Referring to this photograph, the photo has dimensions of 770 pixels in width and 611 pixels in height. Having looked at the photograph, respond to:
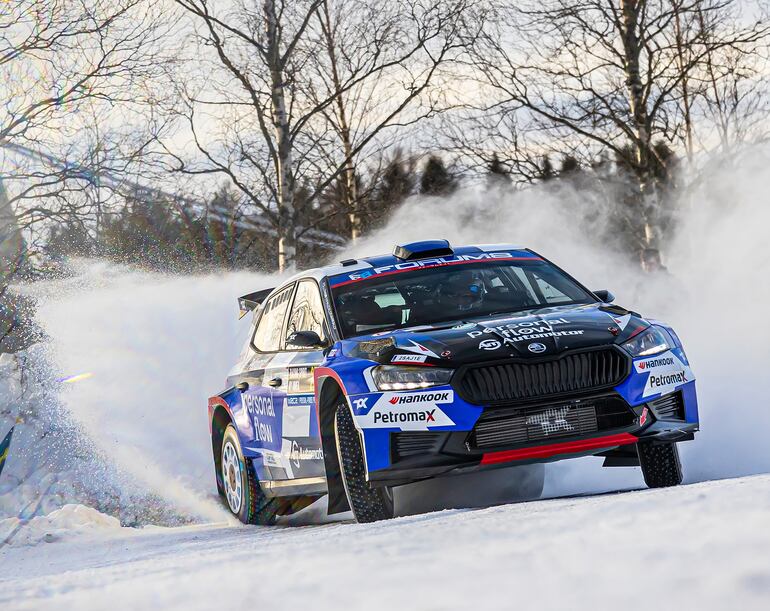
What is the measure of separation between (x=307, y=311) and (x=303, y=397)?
2.63ft

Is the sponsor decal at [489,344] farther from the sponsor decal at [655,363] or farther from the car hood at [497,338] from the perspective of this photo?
the sponsor decal at [655,363]

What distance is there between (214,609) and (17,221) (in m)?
12.8

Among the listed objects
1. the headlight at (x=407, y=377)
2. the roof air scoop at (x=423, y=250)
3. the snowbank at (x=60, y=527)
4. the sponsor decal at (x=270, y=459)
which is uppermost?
the roof air scoop at (x=423, y=250)

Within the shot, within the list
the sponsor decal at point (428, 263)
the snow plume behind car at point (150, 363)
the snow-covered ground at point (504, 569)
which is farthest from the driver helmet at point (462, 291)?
the snow plume behind car at point (150, 363)

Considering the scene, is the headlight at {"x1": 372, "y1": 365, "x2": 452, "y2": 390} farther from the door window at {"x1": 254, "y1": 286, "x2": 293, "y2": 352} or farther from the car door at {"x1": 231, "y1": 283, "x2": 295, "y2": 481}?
the door window at {"x1": 254, "y1": 286, "x2": 293, "y2": 352}

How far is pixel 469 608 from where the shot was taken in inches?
88.3

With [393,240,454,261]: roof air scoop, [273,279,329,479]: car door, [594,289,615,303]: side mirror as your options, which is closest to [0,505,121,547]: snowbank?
[273,279,329,479]: car door

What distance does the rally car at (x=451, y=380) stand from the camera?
5406mm

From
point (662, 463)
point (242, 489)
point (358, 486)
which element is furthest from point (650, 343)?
point (242, 489)

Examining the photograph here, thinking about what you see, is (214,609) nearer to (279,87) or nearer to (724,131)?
(279,87)

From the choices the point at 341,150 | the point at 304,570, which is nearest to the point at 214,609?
the point at 304,570

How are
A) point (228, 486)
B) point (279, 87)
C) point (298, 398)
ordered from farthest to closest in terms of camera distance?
1. point (279, 87)
2. point (228, 486)
3. point (298, 398)

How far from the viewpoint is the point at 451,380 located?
211 inches

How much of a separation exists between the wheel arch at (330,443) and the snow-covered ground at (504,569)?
2.13 m
